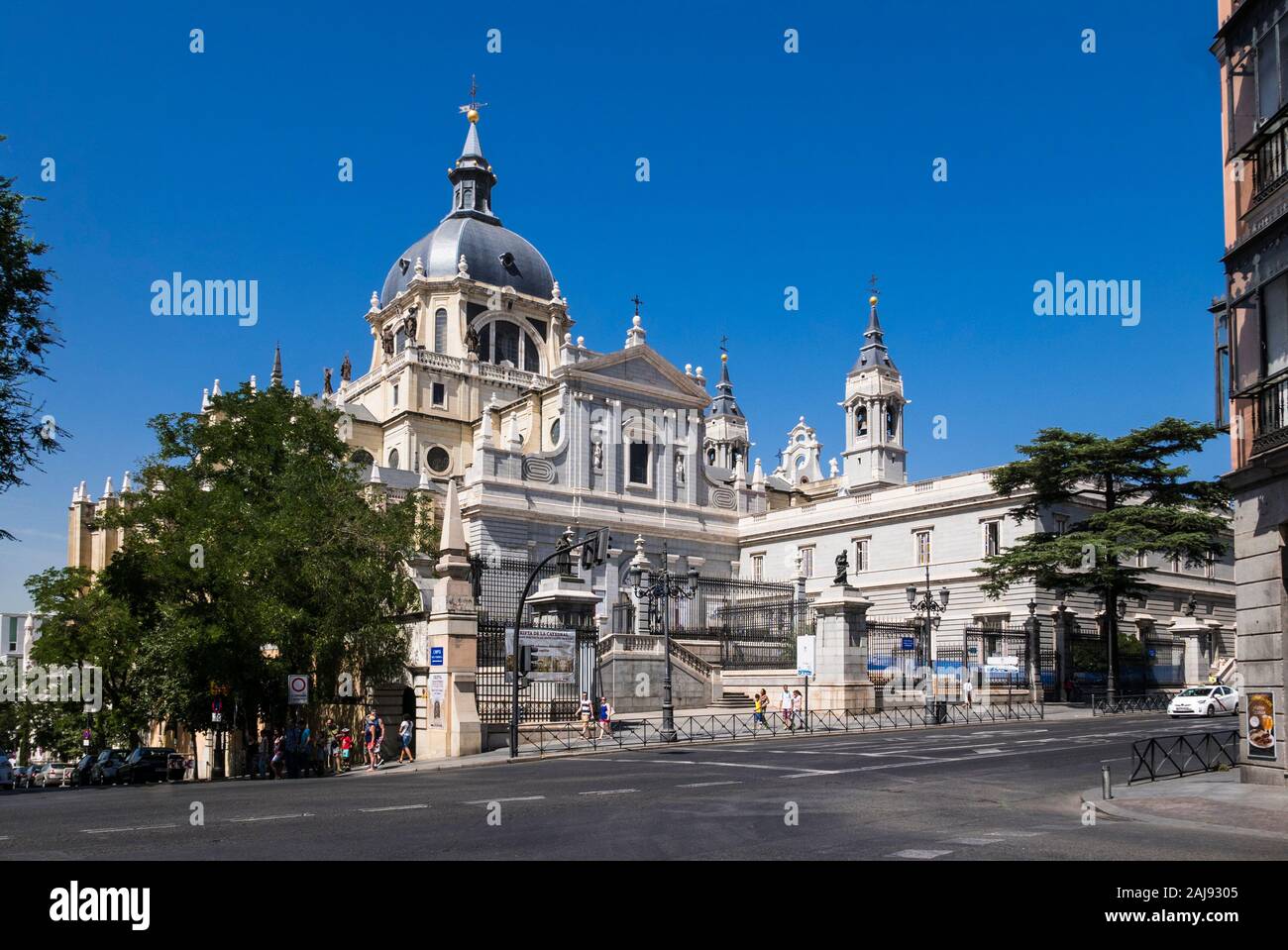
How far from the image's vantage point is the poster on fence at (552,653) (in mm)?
32375

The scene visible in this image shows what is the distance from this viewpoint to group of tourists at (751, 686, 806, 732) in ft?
113

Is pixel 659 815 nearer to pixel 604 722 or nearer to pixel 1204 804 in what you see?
pixel 1204 804

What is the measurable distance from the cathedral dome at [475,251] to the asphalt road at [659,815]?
60.9 metres

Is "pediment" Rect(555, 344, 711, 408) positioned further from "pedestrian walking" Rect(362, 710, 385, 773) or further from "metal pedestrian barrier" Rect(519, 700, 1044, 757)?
"pedestrian walking" Rect(362, 710, 385, 773)

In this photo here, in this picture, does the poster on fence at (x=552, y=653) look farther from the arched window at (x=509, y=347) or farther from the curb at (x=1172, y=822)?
the arched window at (x=509, y=347)

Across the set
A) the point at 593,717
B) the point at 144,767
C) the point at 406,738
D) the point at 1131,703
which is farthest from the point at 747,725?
the point at 1131,703

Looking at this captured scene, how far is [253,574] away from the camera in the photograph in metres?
32.4

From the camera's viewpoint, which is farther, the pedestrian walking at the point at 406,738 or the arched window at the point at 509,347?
the arched window at the point at 509,347

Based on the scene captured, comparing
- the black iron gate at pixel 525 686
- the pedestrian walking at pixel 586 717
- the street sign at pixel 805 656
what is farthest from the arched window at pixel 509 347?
the pedestrian walking at pixel 586 717

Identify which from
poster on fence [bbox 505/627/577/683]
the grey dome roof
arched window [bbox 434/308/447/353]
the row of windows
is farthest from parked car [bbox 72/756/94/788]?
the grey dome roof

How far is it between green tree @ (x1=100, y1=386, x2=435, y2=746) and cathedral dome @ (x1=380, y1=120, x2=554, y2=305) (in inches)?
1767

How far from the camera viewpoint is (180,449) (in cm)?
3722

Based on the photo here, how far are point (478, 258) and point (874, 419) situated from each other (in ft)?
108
